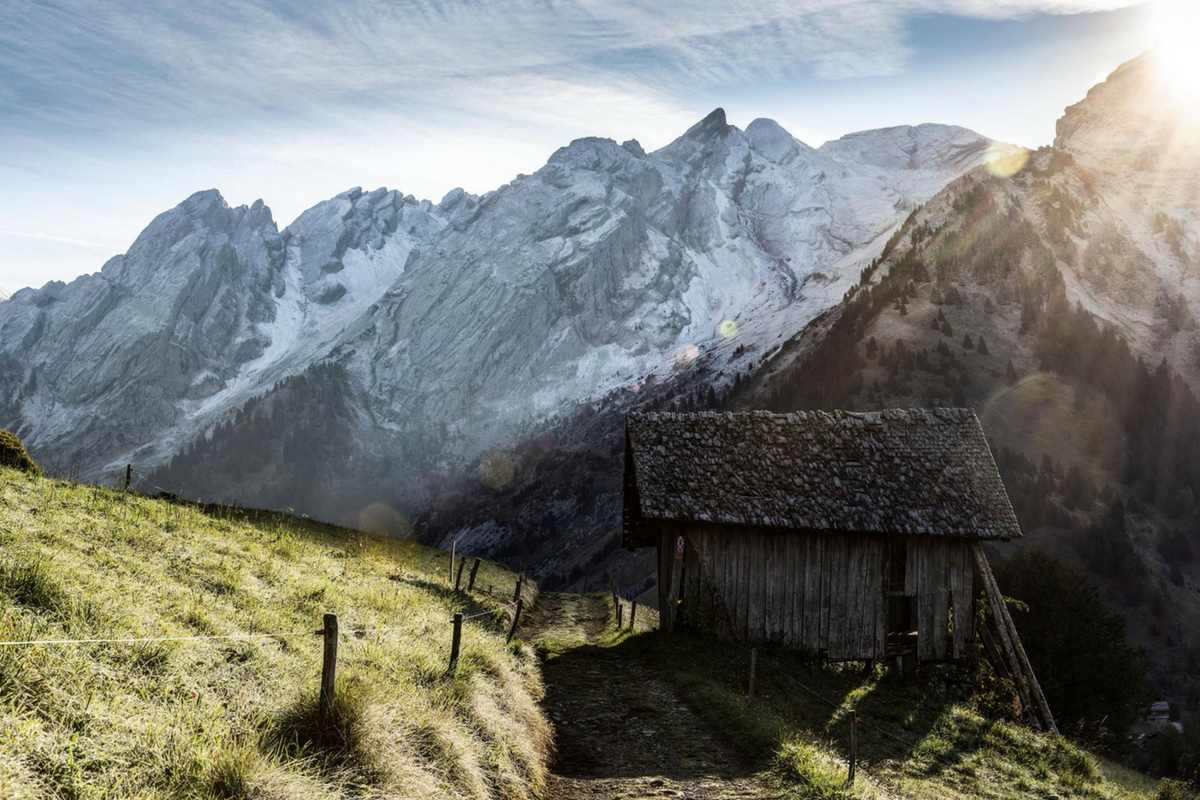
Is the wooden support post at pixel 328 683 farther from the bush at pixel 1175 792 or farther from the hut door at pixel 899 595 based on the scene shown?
the hut door at pixel 899 595

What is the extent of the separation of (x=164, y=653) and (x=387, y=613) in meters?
6.99

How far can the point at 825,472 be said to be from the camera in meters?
25.3

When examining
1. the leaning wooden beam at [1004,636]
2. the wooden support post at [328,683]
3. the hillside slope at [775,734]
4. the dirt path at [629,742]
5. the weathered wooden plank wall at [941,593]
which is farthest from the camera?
the weathered wooden plank wall at [941,593]

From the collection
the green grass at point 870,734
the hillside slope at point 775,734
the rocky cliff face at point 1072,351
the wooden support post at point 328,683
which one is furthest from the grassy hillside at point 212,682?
the rocky cliff face at point 1072,351

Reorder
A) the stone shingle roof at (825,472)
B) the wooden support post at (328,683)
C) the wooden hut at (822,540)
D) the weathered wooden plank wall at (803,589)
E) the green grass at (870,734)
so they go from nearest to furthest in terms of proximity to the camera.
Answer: the wooden support post at (328,683) < the green grass at (870,734) < the stone shingle roof at (825,472) < the wooden hut at (822,540) < the weathered wooden plank wall at (803,589)

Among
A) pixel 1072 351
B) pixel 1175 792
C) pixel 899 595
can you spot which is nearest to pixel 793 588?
pixel 899 595

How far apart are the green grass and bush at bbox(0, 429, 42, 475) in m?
19.3

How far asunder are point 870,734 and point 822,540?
7.76 metres

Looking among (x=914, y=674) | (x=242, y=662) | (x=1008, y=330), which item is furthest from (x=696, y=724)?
(x=1008, y=330)

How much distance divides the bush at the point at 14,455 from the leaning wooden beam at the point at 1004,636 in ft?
96.3

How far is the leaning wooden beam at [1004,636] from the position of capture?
23953 mm

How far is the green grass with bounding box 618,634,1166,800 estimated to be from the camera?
13.6m

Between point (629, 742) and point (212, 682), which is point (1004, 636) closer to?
point (629, 742)

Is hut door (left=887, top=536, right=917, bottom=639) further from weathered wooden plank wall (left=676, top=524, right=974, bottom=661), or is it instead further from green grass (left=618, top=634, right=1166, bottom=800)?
green grass (left=618, top=634, right=1166, bottom=800)
